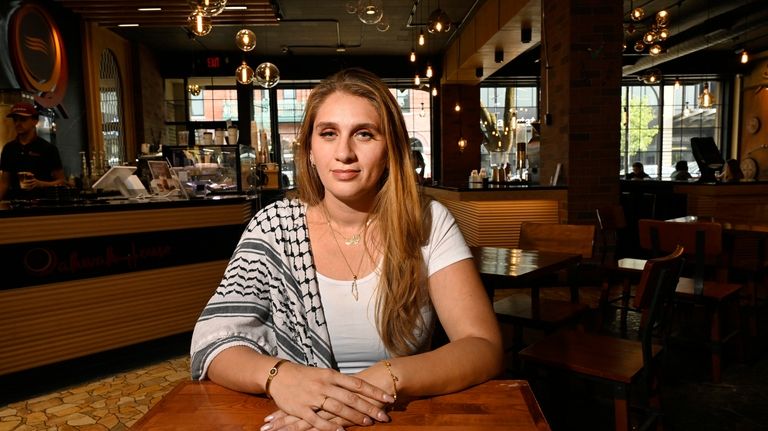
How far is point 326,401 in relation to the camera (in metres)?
0.96

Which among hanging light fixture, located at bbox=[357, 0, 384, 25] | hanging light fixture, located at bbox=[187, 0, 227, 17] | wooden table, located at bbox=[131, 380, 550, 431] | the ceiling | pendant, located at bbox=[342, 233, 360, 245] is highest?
the ceiling

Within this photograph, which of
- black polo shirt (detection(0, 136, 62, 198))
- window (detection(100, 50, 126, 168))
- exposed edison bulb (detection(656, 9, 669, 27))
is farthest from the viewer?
window (detection(100, 50, 126, 168))

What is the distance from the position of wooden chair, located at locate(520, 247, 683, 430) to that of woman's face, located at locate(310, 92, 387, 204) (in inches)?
50.5

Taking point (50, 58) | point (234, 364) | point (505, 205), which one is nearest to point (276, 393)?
point (234, 364)

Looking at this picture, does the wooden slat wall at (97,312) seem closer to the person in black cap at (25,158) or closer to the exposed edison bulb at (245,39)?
the person in black cap at (25,158)

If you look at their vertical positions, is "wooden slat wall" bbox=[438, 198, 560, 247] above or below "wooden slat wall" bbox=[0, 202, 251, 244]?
below

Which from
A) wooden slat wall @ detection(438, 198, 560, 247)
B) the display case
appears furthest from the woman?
wooden slat wall @ detection(438, 198, 560, 247)

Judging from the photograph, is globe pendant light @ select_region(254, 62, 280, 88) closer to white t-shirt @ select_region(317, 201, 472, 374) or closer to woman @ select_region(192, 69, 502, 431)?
woman @ select_region(192, 69, 502, 431)

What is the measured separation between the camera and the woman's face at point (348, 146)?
128 cm

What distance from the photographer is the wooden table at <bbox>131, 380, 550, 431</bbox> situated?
93 centimetres

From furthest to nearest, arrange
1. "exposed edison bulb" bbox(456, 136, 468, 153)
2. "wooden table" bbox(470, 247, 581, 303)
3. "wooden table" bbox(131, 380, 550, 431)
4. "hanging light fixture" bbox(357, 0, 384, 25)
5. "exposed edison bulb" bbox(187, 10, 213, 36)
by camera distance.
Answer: "exposed edison bulb" bbox(456, 136, 468, 153) < "hanging light fixture" bbox(357, 0, 384, 25) < "exposed edison bulb" bbox(187, 10, 213, 36) < "wooden table" bbox(470, 247, 581, 303) < "wooden table" bbox(131, 380, 550, 431)

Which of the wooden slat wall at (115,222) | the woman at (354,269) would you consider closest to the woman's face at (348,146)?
the woman at (354,269)

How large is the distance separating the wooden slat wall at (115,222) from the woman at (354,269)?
239cm

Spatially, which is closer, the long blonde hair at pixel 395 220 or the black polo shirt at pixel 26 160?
the long blonde hair at pixel 395 220
